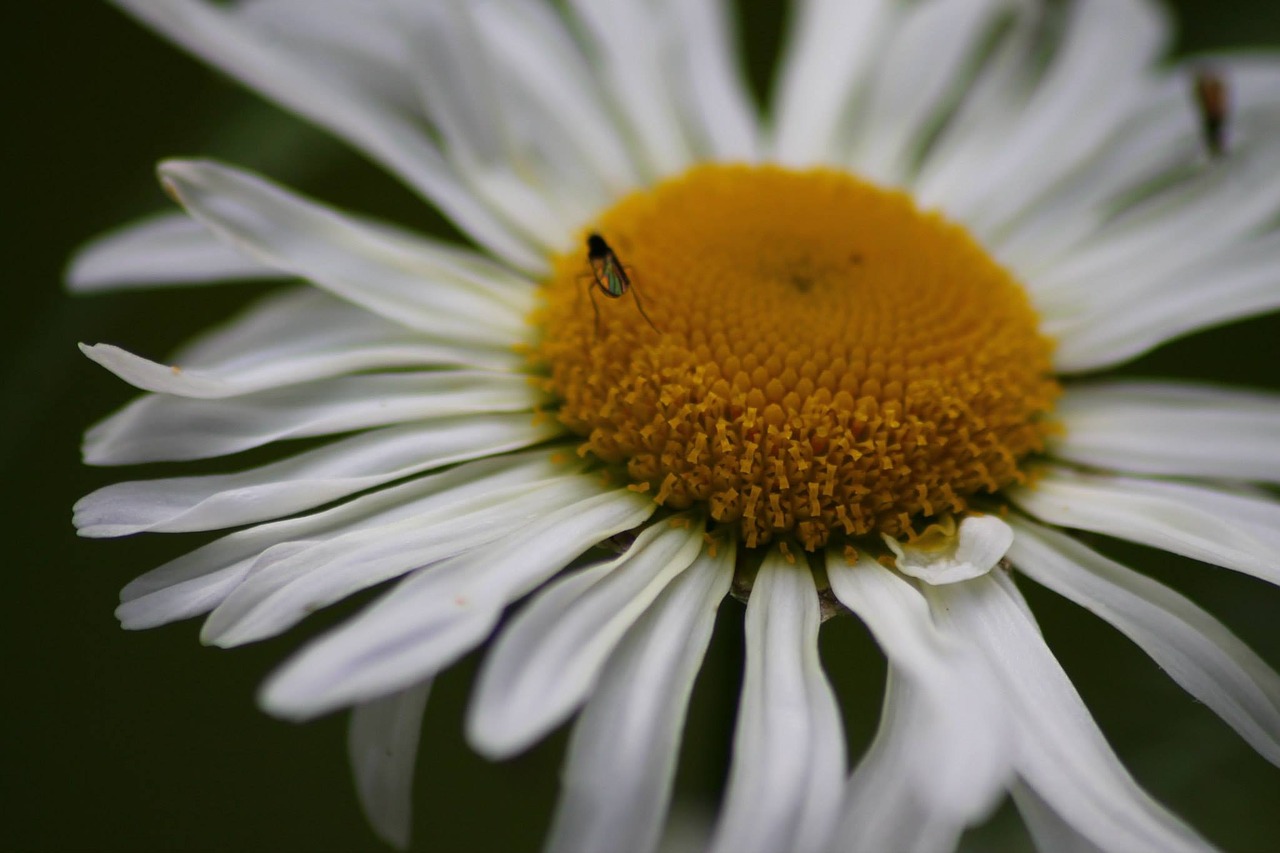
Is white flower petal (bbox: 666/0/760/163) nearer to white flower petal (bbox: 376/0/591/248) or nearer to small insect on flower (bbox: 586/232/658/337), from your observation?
white flower petal (bbox: 376/0/591/248)

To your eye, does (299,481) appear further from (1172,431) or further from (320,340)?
(1172,431)

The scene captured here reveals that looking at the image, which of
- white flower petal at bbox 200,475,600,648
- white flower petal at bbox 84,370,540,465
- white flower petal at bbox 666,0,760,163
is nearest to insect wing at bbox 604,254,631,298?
white flower petal at bbox 84,370,540,465

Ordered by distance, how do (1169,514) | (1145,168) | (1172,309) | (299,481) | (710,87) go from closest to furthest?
(299,481), (1169,514), (1172,309), (1145,168), (710,87)

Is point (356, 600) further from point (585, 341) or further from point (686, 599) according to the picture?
point (686, 599)

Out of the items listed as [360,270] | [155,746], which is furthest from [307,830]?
[360,270]

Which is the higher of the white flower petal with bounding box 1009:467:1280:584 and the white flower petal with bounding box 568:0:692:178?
the white flower petal with bounding box 568:0:692:178

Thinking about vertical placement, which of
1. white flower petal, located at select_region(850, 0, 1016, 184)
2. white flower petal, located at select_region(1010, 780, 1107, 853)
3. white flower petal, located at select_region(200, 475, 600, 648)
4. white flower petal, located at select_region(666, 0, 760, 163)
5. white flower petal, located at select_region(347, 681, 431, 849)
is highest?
white flower petal, located at select_region(666, 0, 760, 163)

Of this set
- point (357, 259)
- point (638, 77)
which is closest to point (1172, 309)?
point (638, 77)
